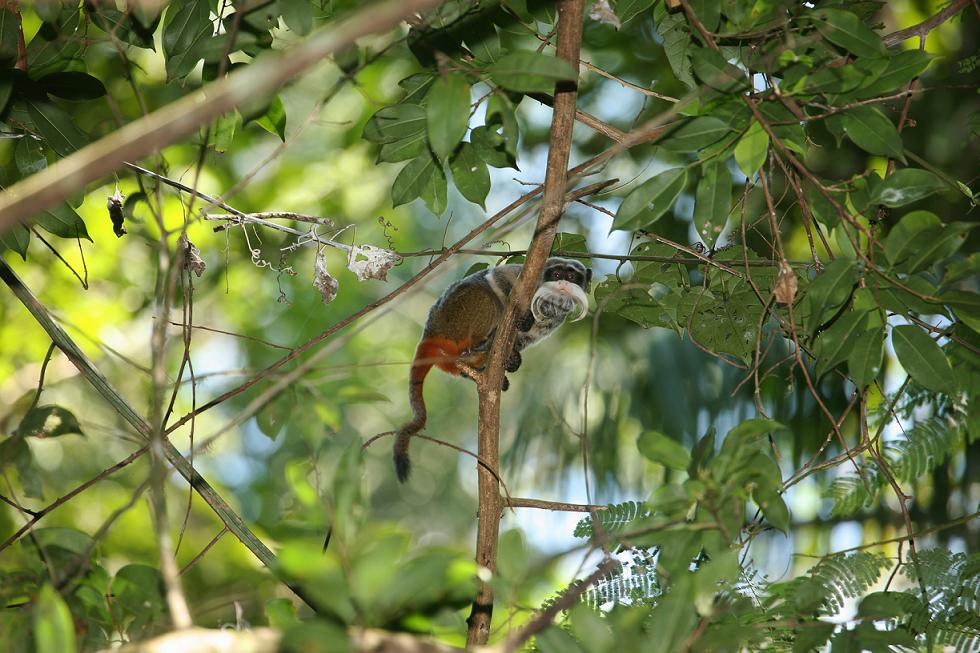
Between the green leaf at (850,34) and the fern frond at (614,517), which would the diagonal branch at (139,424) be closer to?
the fern frond at (614,517)

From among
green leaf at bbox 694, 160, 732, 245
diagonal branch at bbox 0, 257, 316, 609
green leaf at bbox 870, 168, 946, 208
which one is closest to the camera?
green leaf at bbox 870, 168, 946, 208

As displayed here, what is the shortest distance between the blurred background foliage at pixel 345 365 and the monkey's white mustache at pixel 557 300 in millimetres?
292

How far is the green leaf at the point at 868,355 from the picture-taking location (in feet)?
5.89

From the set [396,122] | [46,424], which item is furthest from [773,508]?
[46,424]

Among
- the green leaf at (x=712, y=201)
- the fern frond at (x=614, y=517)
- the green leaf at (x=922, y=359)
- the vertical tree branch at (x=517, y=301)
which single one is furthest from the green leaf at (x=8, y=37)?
the green leaf at (x=922, y=359)

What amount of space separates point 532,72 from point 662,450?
2.35 feet

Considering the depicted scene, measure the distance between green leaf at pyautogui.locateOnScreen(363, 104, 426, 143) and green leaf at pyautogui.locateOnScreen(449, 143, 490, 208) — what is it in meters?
0.16

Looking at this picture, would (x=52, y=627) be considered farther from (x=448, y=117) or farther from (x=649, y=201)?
(x=649, y=201)

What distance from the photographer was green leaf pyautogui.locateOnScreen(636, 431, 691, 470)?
59.7 inches

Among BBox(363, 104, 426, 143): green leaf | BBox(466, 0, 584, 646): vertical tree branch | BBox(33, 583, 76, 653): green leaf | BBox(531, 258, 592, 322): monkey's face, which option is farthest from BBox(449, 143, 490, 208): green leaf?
BBox(33, 583, 76, 653): green leaf

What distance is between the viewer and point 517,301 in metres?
2.10

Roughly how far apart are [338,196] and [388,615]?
600 centimetres

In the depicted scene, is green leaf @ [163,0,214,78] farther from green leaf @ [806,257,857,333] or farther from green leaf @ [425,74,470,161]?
green leaf @ [806,257,857,333]

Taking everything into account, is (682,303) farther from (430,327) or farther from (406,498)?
(406,498)
